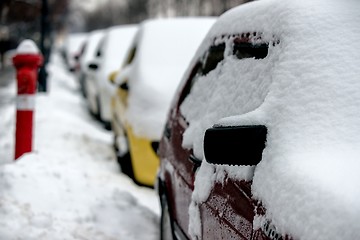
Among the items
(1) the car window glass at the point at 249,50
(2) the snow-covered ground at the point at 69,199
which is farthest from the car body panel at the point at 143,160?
(1) the car window glass at the point at 249,50

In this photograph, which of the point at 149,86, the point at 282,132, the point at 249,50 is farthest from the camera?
the point at 149,86

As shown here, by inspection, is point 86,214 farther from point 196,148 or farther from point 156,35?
point 156,35

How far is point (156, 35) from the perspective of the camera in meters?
6.95

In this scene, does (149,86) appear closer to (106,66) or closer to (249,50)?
(249,50)

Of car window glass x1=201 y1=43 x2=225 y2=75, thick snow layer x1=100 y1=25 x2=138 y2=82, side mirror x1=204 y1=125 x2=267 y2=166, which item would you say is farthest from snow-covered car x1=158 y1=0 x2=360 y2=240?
thick snow layer x1=100 y1=25 x2=138 y2=82

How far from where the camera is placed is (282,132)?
2.19m

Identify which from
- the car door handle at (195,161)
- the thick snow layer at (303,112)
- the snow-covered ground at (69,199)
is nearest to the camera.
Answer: the thick snow layer at (303,112)

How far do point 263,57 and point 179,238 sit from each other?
130cm

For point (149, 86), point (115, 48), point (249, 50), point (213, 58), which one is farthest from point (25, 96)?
point (115, 48)

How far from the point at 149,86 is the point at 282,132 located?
4.05 metres

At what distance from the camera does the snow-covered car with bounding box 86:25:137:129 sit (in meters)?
10.1

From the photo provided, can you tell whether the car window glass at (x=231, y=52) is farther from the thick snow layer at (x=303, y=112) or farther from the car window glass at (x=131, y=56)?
the car window glass at (x=131, y=56)

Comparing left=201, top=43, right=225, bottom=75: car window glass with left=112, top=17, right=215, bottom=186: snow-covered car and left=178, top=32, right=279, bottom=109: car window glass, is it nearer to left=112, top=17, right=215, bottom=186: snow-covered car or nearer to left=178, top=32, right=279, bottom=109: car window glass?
left=178, top=32, right=279, bottom=109: car window glass

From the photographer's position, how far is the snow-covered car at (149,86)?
5.84m
